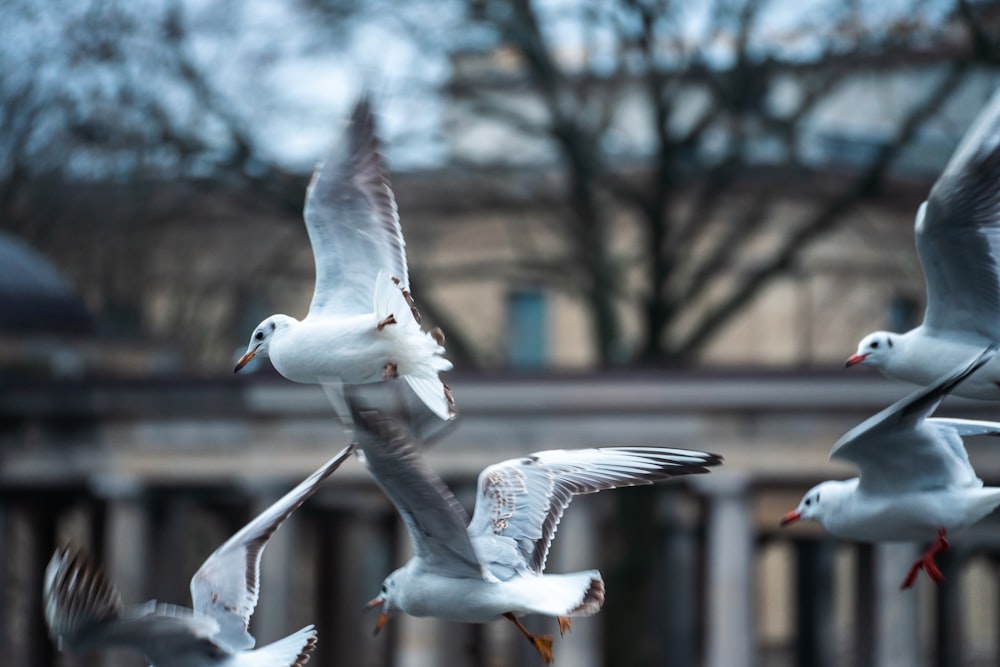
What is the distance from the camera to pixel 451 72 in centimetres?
2548

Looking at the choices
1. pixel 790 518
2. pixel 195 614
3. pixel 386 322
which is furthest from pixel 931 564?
pixel 195 614

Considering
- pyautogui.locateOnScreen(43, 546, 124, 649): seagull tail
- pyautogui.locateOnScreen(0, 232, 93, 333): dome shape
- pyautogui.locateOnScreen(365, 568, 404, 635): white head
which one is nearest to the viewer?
pyautogui.locateOnScreen(43, 546, 124, 649): seagull tail

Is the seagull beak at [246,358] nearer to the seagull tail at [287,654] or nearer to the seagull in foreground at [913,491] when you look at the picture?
the seagull tail at [287,654]

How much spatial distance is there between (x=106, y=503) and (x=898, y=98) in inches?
550

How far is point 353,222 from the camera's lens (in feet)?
32.5

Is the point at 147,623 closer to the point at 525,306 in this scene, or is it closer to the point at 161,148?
the point at 161,148

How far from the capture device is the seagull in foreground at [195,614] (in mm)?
7625

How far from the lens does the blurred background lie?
2438 cm

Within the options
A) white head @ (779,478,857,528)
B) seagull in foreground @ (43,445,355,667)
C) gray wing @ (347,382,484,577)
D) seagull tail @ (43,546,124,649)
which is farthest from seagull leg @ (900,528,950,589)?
seagull tail @ (43,546,124,649)

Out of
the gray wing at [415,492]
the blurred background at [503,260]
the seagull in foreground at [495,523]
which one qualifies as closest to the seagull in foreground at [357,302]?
the seagull in foreground at [495,523]

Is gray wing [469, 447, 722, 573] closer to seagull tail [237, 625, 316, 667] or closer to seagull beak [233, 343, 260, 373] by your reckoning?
seagull tail [237, 625, 316, 667]

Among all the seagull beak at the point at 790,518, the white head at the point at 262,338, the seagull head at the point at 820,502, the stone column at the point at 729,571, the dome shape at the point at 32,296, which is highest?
the dome shape at the point at 32,296

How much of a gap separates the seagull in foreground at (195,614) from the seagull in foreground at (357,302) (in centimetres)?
59

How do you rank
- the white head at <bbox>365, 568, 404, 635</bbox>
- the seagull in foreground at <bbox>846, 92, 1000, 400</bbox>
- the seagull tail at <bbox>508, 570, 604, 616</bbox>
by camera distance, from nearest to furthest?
the seagull tail at <bbox>508, 570, 604, 616</bbox> → the white head at <bbox>365, 568, 404, 635</bbox> → the seagull in foreground at <bbox>846, 92, 1000, 400</bbox>
